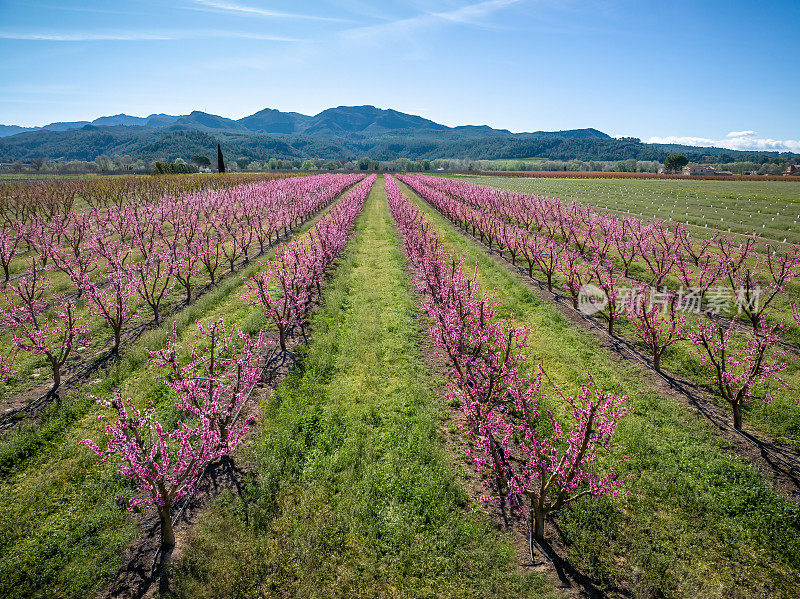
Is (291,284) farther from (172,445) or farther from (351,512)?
(351,512)

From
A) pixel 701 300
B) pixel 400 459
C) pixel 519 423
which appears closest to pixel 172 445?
pixel 400 459

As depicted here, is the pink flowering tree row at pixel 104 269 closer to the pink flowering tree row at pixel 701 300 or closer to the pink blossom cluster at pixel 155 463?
the pink blossom cluster at pixel 155 463

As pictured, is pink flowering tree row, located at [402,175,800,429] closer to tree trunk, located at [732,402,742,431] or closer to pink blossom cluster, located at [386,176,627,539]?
tree trunk, located at [732,402,742,431]

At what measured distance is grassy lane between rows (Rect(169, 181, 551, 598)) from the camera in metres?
4.25

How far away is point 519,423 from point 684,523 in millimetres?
2691

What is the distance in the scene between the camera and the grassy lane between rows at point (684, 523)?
4.26 metres

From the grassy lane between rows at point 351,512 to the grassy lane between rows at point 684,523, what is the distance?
119 cm

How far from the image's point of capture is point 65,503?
5.16m

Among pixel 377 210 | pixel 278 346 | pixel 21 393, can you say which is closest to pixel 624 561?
pixel 278 346

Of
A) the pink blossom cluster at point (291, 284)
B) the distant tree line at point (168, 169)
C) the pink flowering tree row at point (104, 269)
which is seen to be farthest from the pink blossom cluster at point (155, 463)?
the distant tree line at point (168, 169)

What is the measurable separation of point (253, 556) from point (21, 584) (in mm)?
2434

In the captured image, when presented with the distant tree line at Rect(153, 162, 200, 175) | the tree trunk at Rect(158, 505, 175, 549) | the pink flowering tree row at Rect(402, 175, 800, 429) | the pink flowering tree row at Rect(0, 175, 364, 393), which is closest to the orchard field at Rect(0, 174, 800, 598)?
the tree trunk at Rect(158, 505, 175, 549)

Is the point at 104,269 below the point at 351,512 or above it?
above

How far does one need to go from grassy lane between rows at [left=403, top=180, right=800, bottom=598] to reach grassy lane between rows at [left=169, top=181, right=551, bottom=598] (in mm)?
1189
